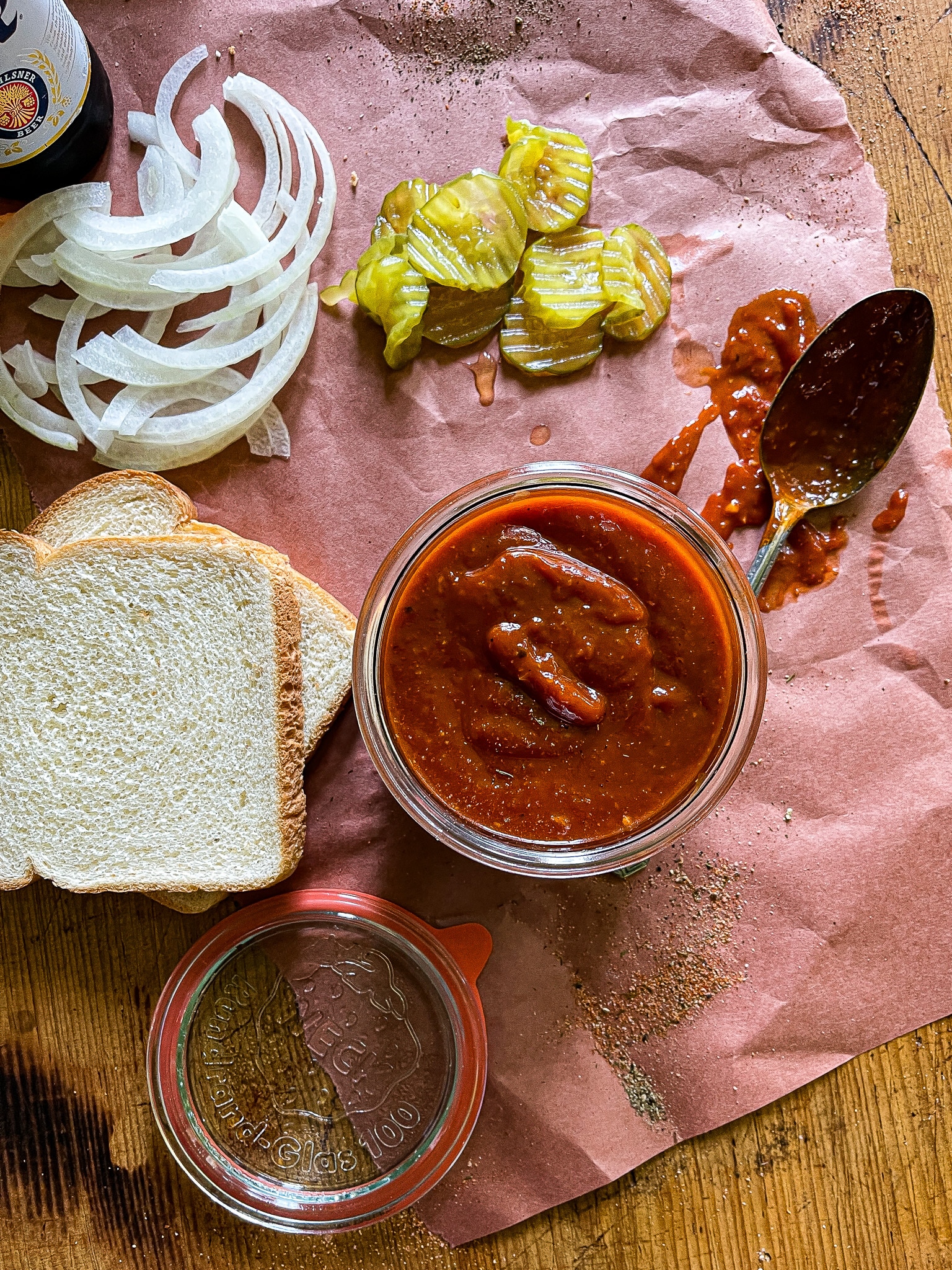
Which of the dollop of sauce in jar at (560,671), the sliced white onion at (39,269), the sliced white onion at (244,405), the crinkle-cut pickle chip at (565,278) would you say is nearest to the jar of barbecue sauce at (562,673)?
the dollop of sauce in jar at (560,671)

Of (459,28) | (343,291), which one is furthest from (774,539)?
(459,28)

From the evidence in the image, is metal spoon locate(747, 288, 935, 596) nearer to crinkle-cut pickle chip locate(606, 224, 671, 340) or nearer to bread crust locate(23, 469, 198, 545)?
crinkle-cut pickle chip locate(606, 224, 671, 340)

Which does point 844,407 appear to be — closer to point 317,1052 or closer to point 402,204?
point 402,204

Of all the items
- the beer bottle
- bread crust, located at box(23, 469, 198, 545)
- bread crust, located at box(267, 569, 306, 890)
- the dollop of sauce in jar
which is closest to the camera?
the dollop of sauce in jar

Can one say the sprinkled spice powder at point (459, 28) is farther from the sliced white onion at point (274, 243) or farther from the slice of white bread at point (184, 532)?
the slice of white bread at point (184, 532)

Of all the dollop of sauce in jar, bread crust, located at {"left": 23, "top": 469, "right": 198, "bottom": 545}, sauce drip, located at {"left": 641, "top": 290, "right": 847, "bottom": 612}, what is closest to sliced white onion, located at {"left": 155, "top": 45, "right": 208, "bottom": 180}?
bread crust, located at {"left": 23, "top": 469, "right": 198, "bottom": 545}
